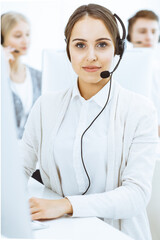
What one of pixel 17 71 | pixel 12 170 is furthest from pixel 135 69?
pixel 17 71

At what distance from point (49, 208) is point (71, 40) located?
600mm

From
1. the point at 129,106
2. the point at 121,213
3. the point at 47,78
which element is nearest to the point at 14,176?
the point at 121,213

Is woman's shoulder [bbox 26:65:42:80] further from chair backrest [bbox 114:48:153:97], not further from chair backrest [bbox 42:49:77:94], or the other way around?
chair backrest [bbox 114:48:153:97]

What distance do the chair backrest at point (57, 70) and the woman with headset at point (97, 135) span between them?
0.27 metres

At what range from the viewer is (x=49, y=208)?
90 cm

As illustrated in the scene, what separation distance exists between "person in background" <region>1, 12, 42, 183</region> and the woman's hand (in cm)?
239

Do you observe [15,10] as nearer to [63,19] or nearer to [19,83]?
[63,19]

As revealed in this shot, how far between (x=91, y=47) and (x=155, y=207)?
0.62 meters

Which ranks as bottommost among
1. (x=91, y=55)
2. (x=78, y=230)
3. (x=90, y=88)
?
(x=78, y=230)

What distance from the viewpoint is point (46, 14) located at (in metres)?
4.32

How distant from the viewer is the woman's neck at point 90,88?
1256 mm

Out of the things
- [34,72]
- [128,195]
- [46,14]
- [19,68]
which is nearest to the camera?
[128,195]

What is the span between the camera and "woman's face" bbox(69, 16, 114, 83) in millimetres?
1152

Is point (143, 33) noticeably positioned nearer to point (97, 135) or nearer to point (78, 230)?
point (97, 135)
